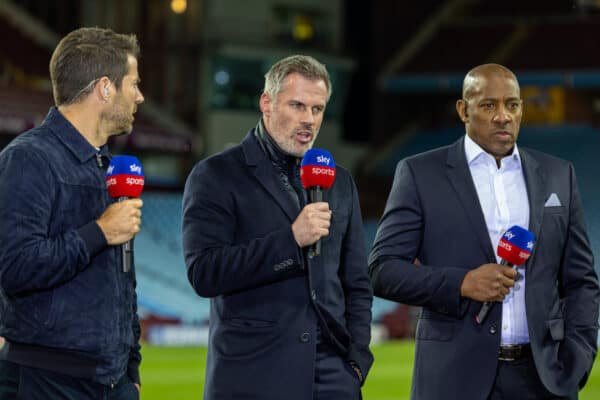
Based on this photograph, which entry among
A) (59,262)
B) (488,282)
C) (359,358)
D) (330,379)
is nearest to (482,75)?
(488,282)

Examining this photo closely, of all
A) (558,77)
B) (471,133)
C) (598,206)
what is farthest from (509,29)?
(471,133)

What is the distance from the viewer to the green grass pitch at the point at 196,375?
10.9 meters

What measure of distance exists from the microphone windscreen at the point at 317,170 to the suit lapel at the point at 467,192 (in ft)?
2.45

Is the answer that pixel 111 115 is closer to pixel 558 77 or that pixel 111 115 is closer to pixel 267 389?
pixel 267 389

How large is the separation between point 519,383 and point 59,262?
1.82 meters

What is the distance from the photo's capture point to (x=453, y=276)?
13.9ft

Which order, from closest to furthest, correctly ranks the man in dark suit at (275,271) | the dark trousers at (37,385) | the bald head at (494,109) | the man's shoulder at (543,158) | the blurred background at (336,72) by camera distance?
A: the dark trousers at (37,385), the man in dark suit at (275,271), the bald head at (494,109), the man's shoulder at (543,158), the blurred background at (336,72)

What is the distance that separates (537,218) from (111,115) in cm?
170

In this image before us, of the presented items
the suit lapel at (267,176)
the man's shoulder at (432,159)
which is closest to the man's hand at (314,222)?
the suit lapel at (267,176)

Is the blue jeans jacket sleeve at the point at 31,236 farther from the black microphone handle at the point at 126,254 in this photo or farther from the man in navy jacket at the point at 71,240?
the black microphone handle at the point at 126,254

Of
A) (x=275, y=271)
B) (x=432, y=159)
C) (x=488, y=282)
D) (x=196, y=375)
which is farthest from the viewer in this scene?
(x=196, y=375)

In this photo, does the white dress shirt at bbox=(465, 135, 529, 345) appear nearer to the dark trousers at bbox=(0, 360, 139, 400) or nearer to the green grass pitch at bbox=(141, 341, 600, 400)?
the dark trousers at bbox=(0, 360, 139, 400)

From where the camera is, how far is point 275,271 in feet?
12.9

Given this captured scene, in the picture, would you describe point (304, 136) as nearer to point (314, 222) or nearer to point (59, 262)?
point (314, 222)
